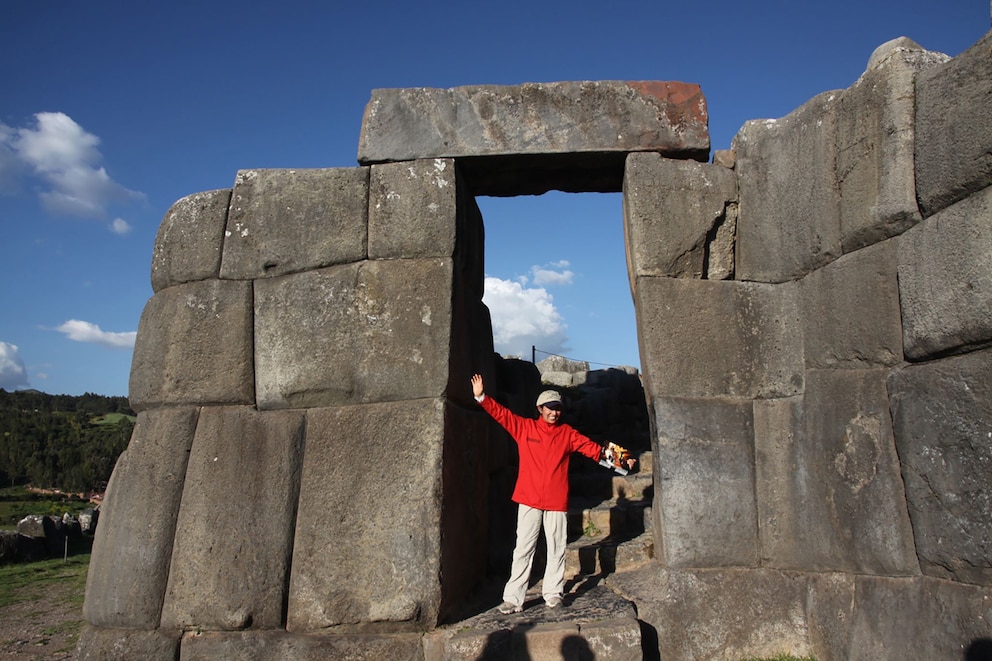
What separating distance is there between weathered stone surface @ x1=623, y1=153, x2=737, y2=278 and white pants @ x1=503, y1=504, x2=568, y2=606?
1.70 metres

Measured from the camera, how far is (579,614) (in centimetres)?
412

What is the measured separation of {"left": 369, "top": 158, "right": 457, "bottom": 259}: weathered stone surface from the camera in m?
4.61

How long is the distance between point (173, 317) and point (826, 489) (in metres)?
4.23

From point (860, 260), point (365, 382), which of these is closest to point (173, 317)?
point (365, 382)

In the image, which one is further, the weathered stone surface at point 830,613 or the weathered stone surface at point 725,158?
the weathered stone surface at point 725,158

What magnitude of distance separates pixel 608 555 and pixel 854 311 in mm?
2310

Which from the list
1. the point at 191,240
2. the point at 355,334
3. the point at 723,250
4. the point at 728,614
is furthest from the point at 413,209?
the point at 728,614

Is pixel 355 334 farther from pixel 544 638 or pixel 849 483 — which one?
pixel 849 483

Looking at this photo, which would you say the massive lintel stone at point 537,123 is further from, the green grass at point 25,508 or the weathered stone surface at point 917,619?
the green grass at point 25,508

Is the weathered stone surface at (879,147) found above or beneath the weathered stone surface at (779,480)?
above

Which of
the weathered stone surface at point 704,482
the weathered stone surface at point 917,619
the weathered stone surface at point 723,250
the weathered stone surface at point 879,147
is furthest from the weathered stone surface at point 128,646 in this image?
the weathered stone surface at point 879,147

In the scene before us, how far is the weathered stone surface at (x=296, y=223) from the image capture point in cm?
466

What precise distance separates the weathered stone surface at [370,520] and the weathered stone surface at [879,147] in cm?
264

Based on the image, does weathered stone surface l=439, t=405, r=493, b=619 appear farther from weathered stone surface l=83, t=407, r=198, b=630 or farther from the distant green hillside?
the distant green hillside
